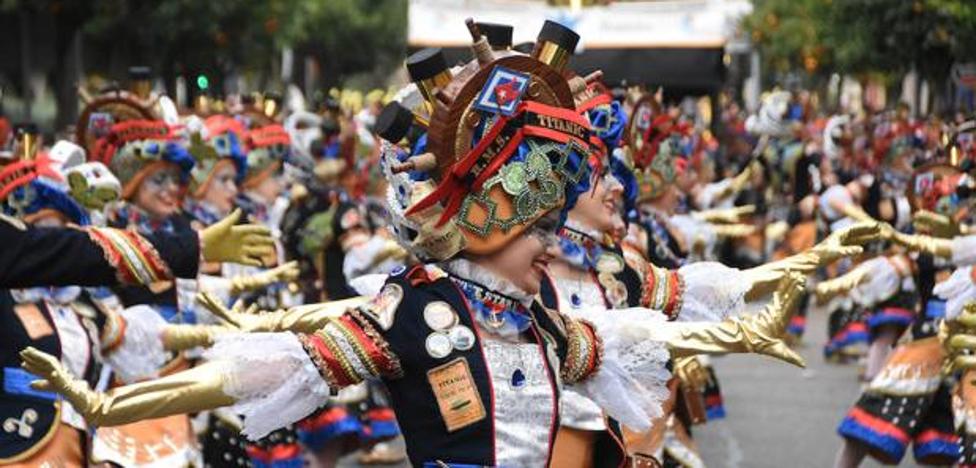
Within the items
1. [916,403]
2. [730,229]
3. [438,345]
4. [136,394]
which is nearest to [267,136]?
[730,229]

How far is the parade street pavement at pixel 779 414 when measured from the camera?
11.6m

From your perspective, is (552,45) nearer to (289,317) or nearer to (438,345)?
(438,345)

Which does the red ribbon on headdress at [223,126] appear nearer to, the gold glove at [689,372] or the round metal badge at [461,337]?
the gold glove at [689,372]

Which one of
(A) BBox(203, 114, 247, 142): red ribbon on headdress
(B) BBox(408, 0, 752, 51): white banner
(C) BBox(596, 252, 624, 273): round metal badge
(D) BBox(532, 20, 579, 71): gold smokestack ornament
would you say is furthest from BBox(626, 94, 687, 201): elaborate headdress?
(B) BBox(408, 0, 752, 51): white banner

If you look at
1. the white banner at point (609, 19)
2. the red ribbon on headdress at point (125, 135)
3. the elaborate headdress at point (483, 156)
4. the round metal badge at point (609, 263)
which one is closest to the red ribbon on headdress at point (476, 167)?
the elaborate headdress at point (483, 156)

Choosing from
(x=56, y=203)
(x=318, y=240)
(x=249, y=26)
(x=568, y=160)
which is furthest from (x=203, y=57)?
(x=568, y=160)

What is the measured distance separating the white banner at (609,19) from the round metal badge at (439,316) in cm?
1892

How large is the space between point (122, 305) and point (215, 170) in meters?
1.96

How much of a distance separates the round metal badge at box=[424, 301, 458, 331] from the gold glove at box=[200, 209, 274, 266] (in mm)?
1228

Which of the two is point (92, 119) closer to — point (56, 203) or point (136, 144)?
point (136, 144)

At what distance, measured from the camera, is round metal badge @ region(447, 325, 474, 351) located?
495 cm

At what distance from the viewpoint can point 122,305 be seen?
8375 mm

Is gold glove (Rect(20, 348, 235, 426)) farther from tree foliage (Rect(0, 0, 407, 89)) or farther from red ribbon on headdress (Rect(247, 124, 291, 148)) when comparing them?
tree foliage (Rect(0, 0, 407, 89))

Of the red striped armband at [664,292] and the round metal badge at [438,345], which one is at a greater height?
the round metal badge at [438,345]
